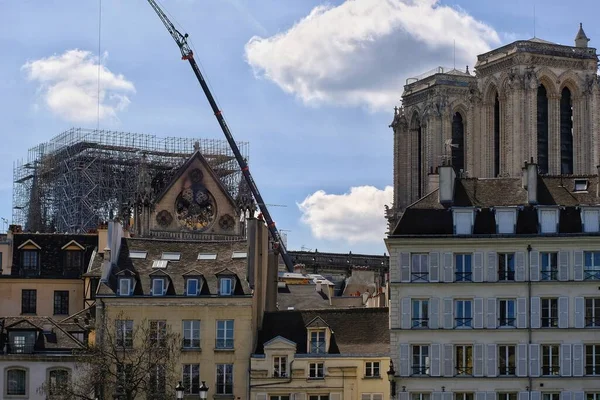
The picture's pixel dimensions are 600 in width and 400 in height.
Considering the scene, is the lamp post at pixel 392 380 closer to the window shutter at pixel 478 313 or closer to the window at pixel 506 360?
the window shutter at pixel 478 313

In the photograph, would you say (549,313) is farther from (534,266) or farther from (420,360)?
(420,360)

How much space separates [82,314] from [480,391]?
26505 millimetres

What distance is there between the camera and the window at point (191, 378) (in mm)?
79438

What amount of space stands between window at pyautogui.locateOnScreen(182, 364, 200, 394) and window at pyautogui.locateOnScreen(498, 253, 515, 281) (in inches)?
622

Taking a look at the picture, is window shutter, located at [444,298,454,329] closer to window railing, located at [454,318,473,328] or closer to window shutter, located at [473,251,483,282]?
window railing, located at [454,318,473,328]

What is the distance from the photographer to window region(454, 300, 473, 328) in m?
76.1

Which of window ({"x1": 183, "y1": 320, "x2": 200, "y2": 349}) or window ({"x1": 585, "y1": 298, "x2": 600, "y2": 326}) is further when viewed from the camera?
window ({"x1": 183, "y1": 320, "x2": 200, "y2": 349})

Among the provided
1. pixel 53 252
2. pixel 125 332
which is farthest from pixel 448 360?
pixel 53 252

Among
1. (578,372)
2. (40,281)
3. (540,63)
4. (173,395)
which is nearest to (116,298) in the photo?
(173,395)

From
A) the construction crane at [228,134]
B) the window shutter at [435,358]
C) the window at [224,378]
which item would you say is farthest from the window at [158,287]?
the construction crane at [228,134]

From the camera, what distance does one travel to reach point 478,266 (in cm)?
7638

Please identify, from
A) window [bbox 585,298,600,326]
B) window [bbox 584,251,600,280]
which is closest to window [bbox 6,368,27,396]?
window [bbox 585,298,600,326]

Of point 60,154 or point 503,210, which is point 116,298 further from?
point 60,154

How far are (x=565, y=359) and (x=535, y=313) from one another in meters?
2.55
